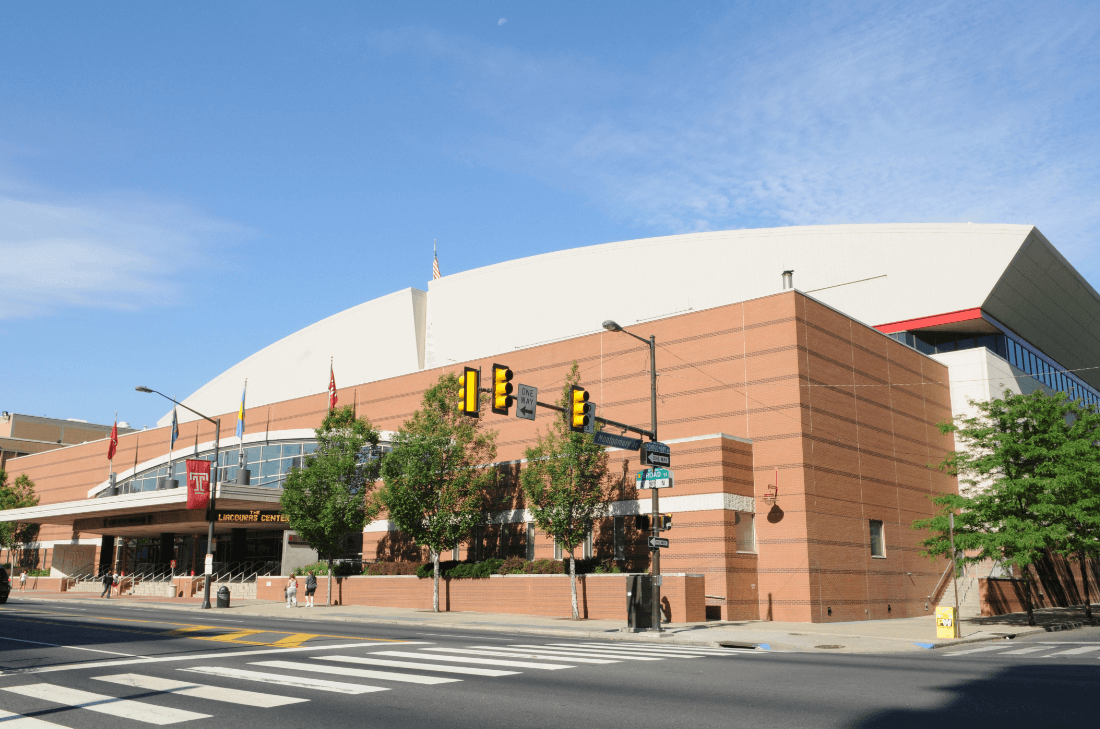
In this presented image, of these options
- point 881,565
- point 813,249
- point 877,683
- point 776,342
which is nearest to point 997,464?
point 881,565

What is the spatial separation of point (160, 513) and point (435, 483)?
28.1m

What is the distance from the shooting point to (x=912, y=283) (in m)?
45.5

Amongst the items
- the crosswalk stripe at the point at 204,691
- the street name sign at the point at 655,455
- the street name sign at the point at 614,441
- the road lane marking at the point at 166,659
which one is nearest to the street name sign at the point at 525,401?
the street name sign at the point at 614,441

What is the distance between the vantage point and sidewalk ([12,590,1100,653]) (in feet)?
73.2

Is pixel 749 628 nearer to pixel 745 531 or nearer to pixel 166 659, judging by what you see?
pixel 745 531

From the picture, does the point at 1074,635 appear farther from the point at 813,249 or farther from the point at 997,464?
the point at 813,249

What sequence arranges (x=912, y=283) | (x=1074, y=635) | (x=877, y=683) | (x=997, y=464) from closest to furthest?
(x=877, y=683) → (x=1074, y=635) → (x=997, y=464) → (x=912, y=283)

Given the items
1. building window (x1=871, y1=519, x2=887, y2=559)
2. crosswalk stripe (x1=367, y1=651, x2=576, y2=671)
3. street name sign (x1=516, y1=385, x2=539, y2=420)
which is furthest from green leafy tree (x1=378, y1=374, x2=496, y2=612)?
crosswalk stripe (x1=367, y1=651, x2=576, y2=671)

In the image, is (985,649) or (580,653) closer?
(580,653)

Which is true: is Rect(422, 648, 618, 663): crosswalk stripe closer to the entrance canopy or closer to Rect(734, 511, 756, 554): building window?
Rect(734, 511, 756, 554): building window

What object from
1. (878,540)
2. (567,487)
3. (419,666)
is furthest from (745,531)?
(419,666)

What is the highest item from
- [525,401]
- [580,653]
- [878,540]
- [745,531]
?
[525,401]

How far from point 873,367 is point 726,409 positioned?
330 inches

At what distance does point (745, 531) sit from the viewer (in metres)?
33.5
